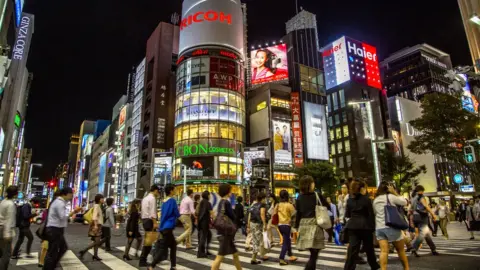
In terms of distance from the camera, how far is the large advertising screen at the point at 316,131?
54.5 meters

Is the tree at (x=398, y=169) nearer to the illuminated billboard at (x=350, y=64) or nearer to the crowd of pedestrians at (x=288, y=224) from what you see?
the illuminated billboard at (x=350, y=64)

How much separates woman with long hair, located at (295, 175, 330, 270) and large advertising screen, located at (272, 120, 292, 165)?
44.1 m

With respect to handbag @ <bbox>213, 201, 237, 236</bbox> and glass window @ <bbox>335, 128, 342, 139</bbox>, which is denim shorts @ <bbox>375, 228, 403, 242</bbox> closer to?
handbag @ <bbox>213, 201, 237, 236</bbox>

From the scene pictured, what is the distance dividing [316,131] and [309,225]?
5225 centimetres

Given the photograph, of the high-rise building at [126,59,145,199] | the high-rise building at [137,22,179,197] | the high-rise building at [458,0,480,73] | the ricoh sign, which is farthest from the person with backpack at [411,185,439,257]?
the high-rise building at [126,59,145,199]

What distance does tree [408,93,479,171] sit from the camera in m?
19.8

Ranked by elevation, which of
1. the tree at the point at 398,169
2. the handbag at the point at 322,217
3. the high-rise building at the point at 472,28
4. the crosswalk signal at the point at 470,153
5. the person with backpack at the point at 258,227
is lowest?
the person with backpack at the point at 258,227

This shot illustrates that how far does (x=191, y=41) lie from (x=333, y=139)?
3318 cm

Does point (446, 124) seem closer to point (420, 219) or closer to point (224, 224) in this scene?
point (420, 219)

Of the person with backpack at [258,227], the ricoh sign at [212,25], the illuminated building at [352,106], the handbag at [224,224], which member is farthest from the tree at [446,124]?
the illuminated building at [352,106]

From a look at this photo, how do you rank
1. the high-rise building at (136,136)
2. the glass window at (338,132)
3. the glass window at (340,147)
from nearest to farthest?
the glass window at (340,147), the glass window at (338,132), the high-rise building at (136,136)

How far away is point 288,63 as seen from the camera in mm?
60656

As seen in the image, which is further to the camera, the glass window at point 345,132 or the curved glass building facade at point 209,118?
the glass window at point 345,132

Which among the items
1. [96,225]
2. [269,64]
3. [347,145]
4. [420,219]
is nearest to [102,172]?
[269,64]
